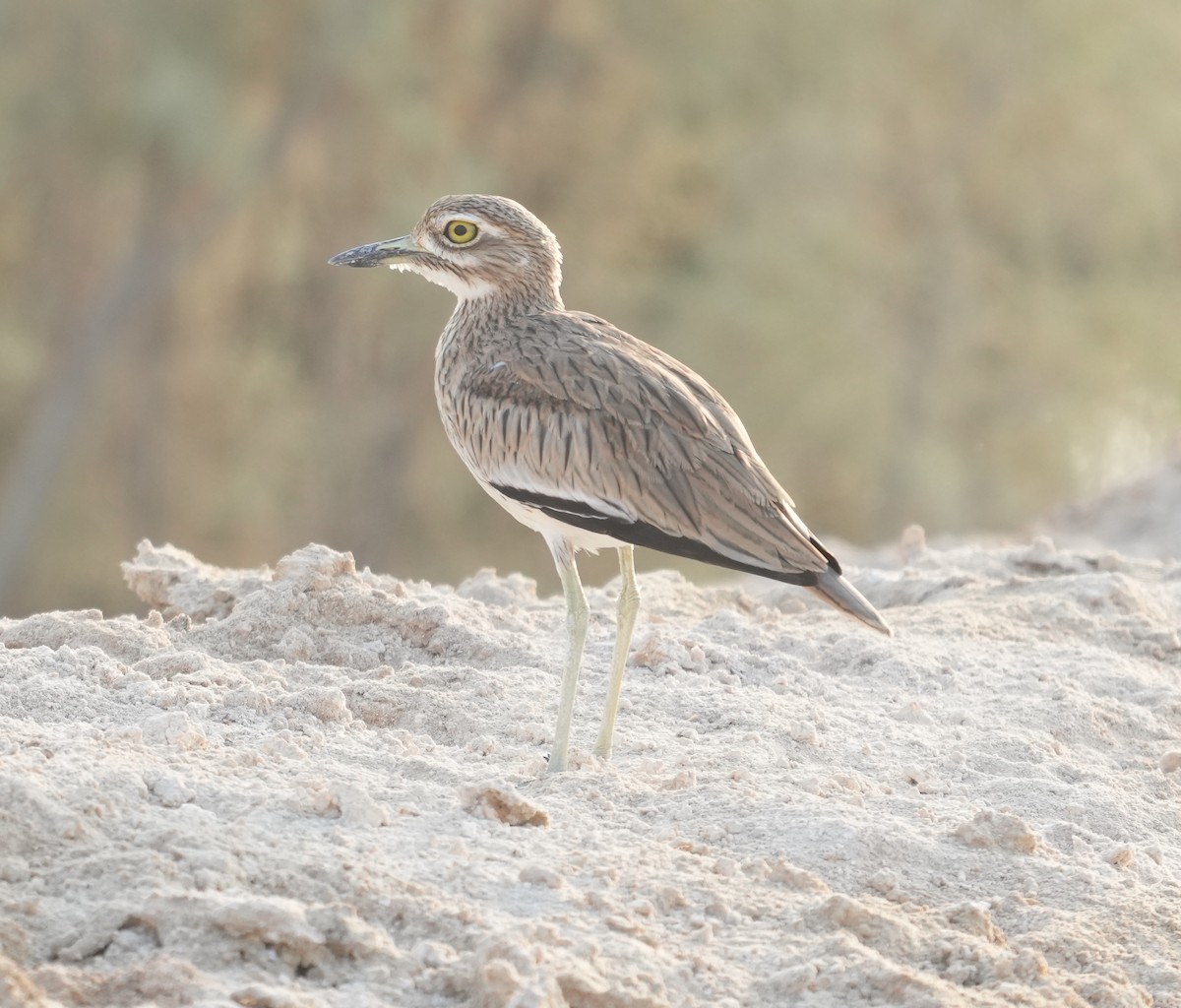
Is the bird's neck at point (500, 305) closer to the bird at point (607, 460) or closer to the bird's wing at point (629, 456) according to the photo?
the bird at point (607, 460)

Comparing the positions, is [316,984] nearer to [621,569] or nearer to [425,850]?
[425,850]

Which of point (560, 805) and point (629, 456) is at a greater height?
point (629, 456)

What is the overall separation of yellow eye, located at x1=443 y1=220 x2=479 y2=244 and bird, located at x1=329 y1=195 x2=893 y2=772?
0.05 feet

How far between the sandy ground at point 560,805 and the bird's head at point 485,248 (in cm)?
87

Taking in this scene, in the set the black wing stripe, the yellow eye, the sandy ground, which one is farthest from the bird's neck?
the sandy ground

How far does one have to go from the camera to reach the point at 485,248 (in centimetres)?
437

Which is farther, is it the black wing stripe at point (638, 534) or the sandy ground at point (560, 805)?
the black wing stripe at point (638, 534)

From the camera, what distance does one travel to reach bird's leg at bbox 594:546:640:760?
3.90m

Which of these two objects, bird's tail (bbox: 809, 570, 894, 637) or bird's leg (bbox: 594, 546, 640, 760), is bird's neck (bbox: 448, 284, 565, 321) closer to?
bird's leg (bbox: 594, 546, 640, 760)

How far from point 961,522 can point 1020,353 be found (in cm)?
176

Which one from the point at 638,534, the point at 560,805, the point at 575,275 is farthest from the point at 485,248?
the point at 575,275

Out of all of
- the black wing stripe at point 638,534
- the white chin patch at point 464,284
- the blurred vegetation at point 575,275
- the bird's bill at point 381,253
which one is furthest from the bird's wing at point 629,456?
the blurred vegetation at point 575,275

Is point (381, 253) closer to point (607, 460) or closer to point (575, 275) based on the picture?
point (607, 460)

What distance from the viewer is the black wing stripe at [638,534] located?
12.0 feet
